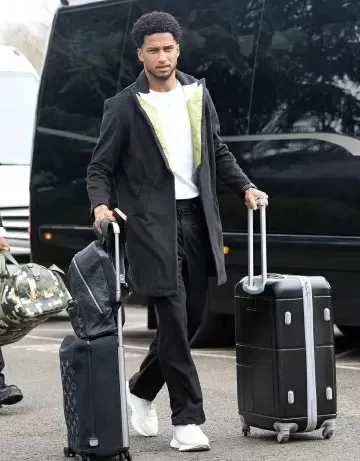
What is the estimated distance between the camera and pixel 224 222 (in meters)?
11.3

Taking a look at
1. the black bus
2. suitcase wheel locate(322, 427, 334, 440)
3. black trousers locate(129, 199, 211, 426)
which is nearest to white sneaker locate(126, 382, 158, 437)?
black trousers locate(129, 199, 211, 426)

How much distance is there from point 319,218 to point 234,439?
363cm

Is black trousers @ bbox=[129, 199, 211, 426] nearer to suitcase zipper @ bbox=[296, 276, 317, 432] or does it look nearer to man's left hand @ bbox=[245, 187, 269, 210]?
man's left hand @ bbox=[245, 187, 269, 210]

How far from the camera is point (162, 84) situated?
281 inches

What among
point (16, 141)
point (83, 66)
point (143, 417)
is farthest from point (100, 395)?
point (16, 141)

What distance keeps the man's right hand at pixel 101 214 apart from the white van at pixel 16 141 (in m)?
8.19

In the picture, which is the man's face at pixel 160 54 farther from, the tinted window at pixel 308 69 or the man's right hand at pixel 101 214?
the tinted window at pixel 308 69

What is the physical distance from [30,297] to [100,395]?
4.74ft

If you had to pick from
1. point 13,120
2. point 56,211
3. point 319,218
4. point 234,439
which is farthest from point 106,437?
point 13,120

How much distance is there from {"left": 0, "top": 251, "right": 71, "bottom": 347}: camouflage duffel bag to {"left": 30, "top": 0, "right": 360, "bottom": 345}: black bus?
9.72 feet

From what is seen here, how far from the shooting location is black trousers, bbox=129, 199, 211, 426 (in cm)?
703

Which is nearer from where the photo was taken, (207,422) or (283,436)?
(283,436)

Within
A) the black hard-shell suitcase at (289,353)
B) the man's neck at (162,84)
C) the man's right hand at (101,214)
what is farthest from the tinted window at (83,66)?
the man's right hand at (101,214)

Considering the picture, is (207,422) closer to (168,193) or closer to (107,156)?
(168,193)
